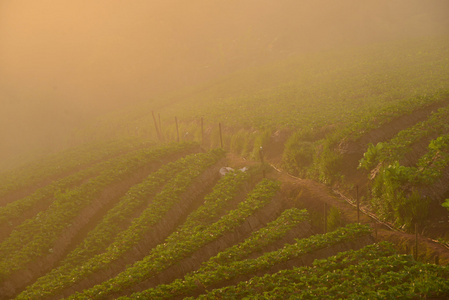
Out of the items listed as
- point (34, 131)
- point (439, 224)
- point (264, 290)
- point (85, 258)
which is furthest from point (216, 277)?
point (34, 131)

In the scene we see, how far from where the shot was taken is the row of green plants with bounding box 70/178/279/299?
15.5 m

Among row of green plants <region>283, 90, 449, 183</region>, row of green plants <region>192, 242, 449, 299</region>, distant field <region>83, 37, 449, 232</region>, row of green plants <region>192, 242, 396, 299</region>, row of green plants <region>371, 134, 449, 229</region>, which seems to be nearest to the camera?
row of green plants <region>192, 242, 449, 299</region>

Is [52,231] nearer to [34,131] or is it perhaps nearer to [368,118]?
[368,118]

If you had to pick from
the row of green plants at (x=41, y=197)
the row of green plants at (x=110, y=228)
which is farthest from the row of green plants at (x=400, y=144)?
the row of green plants at (x=41, y=197)

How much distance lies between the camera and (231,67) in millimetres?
93438

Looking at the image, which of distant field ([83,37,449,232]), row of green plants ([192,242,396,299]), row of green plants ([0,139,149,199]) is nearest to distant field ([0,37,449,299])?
row of green plants ([192,242,396,299])

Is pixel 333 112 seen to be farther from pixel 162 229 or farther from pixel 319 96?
pixel 162 229

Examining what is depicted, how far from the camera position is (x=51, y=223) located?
24.0 m

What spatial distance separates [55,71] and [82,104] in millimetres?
22646

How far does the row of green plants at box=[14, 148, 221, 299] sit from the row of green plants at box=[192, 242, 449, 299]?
8890 mm

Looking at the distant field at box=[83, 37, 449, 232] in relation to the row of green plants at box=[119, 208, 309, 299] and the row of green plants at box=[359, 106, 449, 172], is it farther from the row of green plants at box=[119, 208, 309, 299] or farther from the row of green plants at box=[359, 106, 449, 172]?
the row of green plants at box=[119, 208, 309, 299]

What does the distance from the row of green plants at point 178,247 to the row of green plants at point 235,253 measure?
132 centimetres

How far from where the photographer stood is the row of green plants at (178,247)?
51.0ft

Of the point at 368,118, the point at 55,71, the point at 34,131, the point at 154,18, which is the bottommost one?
the point at 34,131
